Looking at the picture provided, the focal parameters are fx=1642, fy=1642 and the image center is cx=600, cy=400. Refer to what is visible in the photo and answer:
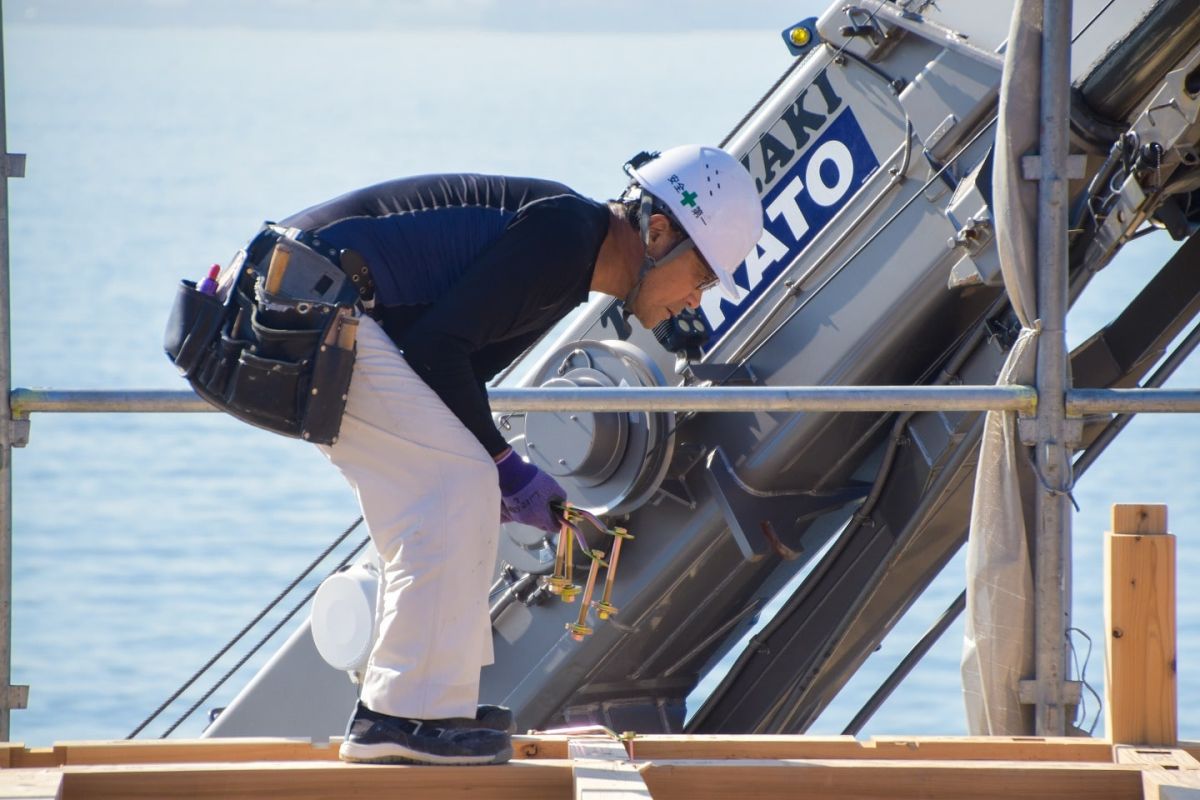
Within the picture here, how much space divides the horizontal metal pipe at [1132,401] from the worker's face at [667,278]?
1124 mm

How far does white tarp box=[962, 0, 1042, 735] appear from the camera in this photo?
381cm

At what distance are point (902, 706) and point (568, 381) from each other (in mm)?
12674

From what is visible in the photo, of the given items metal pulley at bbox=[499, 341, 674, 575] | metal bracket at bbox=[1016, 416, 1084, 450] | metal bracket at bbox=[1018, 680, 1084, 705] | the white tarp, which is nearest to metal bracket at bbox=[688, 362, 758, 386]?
metal pulley at bbox=[499, 341, 674, 575]

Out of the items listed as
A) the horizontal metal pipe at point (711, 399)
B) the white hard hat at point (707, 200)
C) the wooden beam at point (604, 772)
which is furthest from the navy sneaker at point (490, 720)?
the horizontal metal pipe at point (711, 399)

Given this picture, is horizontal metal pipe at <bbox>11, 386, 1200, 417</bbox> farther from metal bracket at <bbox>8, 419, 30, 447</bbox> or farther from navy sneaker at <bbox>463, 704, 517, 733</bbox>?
navy sneaker at <bbox>463, 704, 517, 733</bbox>

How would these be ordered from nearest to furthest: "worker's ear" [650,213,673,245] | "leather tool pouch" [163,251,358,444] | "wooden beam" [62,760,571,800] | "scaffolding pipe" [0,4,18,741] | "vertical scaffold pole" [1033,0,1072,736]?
1. "wooden beam" [62,760,571,800]
2. "leather tool pouch" [163,251,358,444]
3. "worker's ear" [650,213,673,245]
4. "scaffolding pipe" [0,4,18,741]
5. "vertical scaffold pole" [1033,0,1072,736]

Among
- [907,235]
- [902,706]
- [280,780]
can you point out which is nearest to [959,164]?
[907,235]

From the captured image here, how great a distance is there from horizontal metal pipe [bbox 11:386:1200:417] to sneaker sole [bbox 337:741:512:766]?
3.84ft

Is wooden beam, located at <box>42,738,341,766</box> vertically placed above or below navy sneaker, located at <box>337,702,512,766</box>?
below

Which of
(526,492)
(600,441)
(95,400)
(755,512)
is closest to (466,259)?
(526,492)

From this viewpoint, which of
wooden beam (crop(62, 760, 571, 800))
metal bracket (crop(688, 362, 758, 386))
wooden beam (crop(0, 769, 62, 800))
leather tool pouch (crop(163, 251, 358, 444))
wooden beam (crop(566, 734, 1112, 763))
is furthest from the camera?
metal bracket (crop(688, 362, 758, 386))

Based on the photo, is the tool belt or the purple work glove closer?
the tool belt

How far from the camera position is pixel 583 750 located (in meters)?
2.87

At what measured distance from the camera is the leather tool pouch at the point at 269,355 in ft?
9.20
